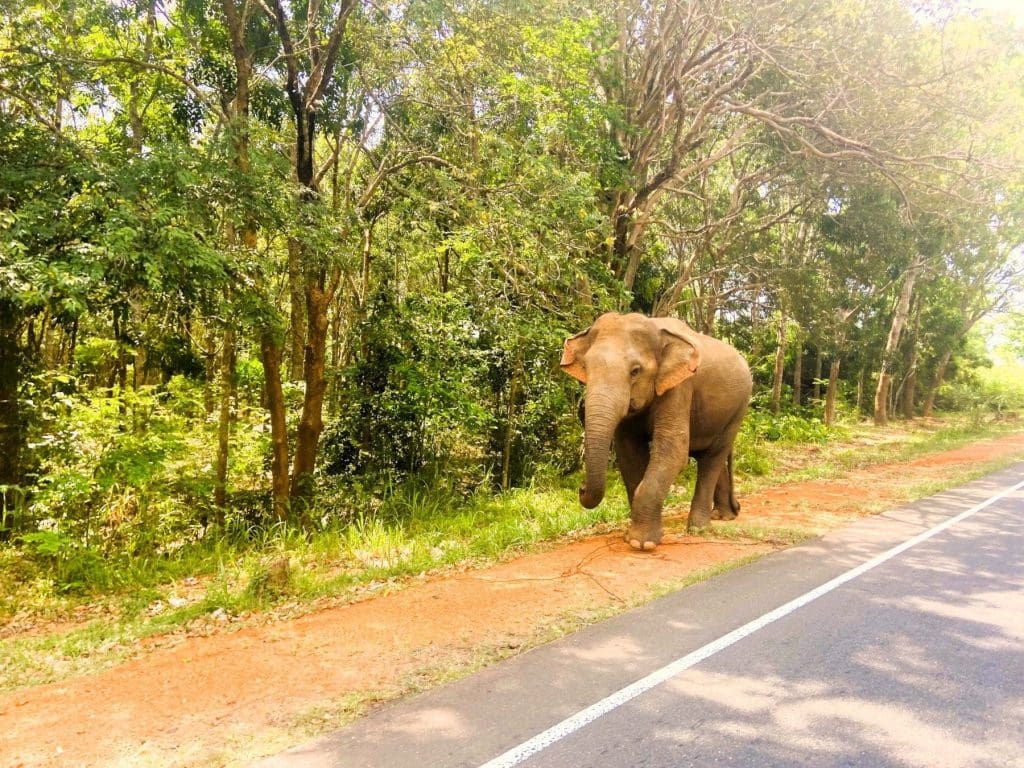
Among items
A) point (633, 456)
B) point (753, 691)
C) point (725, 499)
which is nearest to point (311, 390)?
point (633, 456)

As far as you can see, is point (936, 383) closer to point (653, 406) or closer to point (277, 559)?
point (653, 406)

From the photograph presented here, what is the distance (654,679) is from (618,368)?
3.45 meters

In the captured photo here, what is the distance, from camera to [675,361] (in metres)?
7.20

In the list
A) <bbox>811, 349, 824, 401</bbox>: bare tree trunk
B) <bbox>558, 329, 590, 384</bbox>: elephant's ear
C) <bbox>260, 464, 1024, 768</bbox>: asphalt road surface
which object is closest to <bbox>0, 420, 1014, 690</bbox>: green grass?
<bbox>558, 329, 590, 384</bbox>: elephant's ear

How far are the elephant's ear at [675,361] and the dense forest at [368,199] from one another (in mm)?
2332

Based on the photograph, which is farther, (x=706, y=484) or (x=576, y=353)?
(x=706, y=484)

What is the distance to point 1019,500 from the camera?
10.1m

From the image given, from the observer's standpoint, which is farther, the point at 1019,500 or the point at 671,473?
the point at 1019,500

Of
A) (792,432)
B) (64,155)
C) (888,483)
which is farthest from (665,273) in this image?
(64,155)

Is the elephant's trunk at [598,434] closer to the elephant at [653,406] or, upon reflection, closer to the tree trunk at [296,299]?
the elephant at [653,406]

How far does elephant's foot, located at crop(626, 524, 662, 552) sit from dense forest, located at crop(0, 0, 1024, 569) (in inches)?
148

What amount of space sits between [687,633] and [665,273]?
14707 mm

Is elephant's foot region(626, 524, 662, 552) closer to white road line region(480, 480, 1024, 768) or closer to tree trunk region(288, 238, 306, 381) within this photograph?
white road line region(480, 480, 1024, 768)

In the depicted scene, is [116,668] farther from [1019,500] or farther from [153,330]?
[1019,500]
